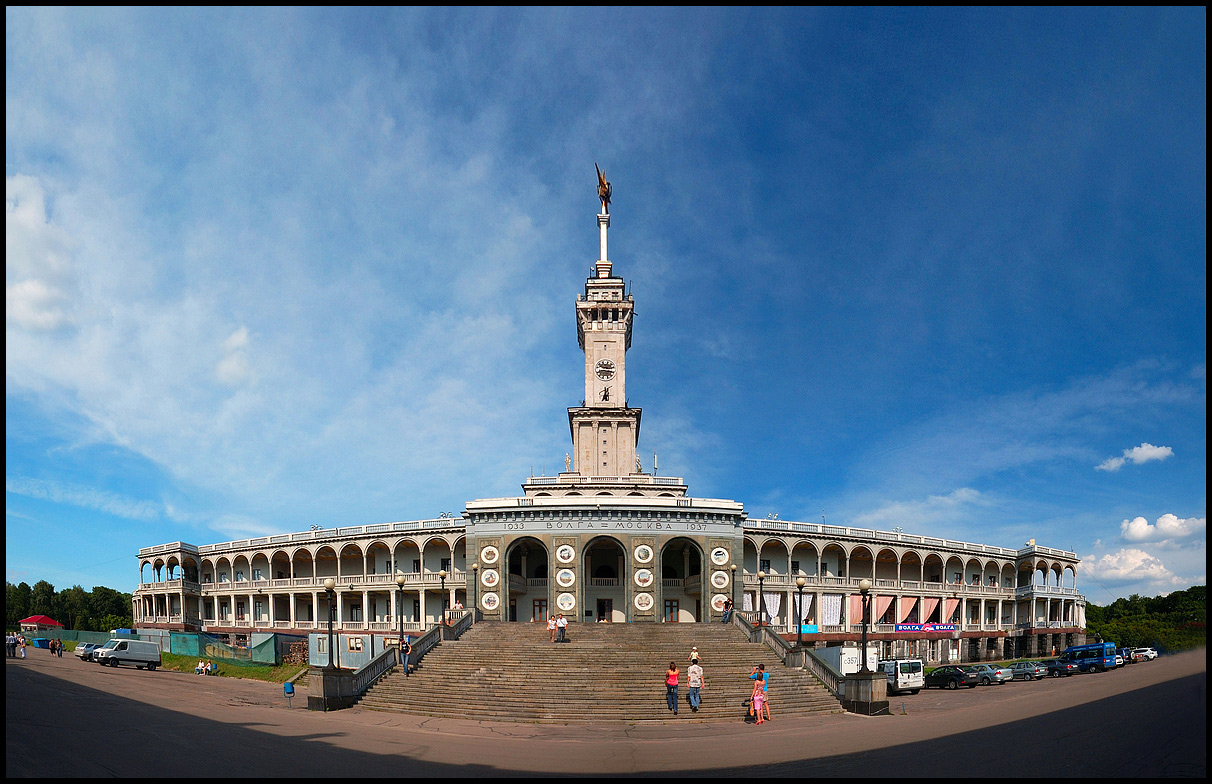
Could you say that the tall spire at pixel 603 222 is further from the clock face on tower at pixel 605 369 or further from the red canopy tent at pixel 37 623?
the red canopy tent at pixel 37 623

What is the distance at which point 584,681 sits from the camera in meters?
27.6

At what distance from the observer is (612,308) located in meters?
64.3

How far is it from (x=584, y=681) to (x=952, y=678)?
22.3 m

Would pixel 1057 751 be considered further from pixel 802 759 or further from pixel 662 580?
pixel 662 580

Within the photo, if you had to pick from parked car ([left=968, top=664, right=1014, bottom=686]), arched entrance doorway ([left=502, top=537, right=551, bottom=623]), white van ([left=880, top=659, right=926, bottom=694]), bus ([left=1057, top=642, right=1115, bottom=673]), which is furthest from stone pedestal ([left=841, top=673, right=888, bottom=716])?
bus ([left=1057, top=642, right=1115, bottom=673])

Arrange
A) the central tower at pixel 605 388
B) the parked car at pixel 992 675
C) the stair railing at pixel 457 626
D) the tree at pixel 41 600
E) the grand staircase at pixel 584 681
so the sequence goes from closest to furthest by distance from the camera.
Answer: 1. the grand staircase at pixel 584 681
2. the stair railing at pixel 457 626
3. the parked car at pixel 992 675
4. the central tower at pixel 605 388
5. the tree at pixel 41 600

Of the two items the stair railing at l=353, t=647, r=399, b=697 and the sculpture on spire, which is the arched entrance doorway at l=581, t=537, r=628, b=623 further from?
the sculpture on spire

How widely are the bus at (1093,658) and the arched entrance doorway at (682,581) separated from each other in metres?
23.6

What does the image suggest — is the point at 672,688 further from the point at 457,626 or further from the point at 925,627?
the point at 925,627

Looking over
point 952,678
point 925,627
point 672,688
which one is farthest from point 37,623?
point 925,627

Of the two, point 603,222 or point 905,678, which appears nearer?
point 905,678

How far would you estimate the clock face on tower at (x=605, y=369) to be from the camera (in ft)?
206

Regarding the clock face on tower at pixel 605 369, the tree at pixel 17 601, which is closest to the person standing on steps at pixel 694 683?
the clock face on tower at pixel 605 369

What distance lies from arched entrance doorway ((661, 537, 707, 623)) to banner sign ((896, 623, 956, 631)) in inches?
662
